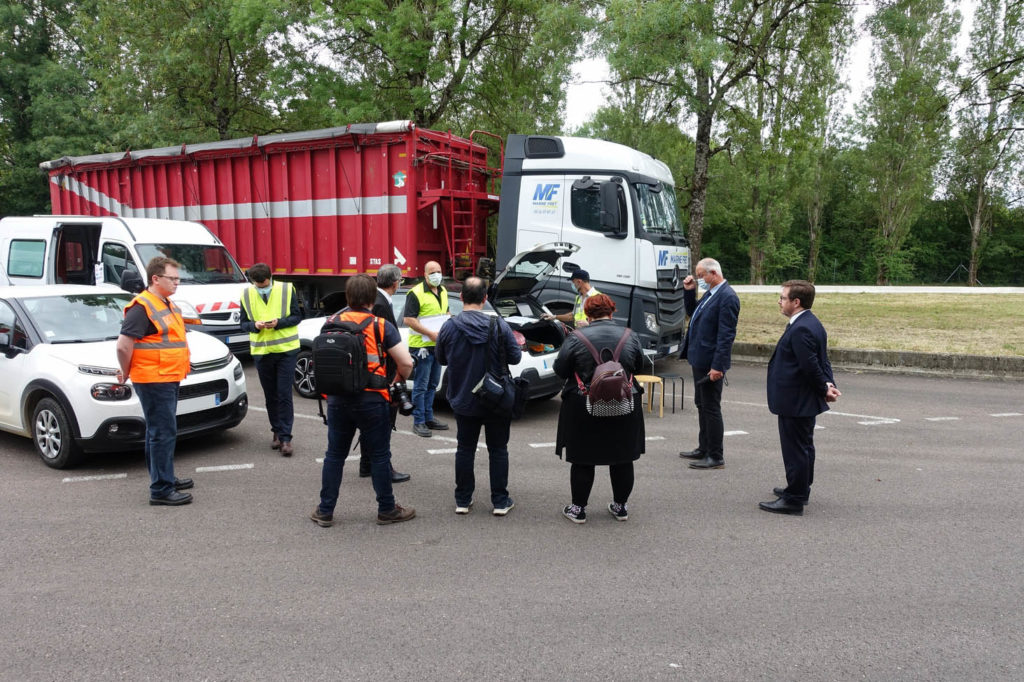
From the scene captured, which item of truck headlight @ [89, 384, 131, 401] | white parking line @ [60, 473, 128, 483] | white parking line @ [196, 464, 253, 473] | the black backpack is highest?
the black backpack

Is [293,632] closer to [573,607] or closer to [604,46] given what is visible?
[573,607]

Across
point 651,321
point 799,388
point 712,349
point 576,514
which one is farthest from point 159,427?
point 651,321

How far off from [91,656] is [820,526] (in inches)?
167

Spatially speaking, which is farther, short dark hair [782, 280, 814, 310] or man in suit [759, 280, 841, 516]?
short dark hair [782, 280, 814, 310]

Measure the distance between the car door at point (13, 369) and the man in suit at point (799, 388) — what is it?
593cm

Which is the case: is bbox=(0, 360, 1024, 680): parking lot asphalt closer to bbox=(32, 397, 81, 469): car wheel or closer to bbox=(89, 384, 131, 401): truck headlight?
bbox=(32, 397, 81, 469): car wheel

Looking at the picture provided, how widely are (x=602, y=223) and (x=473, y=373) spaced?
5324mm

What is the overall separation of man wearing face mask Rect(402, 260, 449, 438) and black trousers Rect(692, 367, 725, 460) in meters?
2.56

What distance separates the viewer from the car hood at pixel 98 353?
5.84 m

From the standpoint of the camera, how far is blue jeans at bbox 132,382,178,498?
492 cm

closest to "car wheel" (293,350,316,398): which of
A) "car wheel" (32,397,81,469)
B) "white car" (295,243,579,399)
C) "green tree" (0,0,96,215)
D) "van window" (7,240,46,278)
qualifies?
"white car" (295,243,579,399)

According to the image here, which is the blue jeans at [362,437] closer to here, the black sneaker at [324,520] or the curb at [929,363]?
the black sneaker at [324,520]

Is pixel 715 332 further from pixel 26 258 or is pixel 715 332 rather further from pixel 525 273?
pixel 26 258

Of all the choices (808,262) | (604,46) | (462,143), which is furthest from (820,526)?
(808,262)
